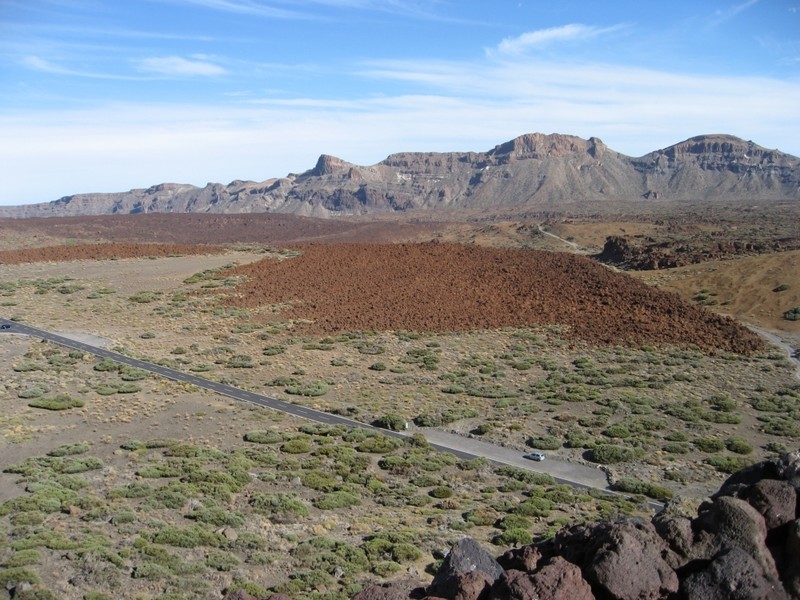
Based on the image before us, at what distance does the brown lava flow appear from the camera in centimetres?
5412

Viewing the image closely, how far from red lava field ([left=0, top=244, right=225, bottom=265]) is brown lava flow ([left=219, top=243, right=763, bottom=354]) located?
19648mm

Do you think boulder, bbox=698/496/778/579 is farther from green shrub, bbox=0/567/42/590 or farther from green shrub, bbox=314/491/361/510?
green shrub, bbox=0/567/42/590

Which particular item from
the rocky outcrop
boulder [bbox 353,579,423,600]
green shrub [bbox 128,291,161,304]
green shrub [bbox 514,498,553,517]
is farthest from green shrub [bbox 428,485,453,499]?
the rocky outcrop

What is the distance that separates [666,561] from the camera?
11594 mm

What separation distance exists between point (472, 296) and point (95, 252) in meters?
54.1

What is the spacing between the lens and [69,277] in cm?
7512

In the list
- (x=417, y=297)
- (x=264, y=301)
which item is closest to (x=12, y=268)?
(x=264, y=301)

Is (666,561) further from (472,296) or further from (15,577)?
(472,296)

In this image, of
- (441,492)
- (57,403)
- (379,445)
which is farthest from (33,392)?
(441,492)

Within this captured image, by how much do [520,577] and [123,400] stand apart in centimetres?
3043

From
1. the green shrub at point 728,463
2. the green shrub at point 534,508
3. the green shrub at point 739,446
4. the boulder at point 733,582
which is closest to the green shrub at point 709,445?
the green shrub at point 739,446

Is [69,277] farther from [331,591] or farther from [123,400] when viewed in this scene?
[331,591]

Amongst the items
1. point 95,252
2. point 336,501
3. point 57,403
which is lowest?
point 336,501

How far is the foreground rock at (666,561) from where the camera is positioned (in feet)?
35.1
